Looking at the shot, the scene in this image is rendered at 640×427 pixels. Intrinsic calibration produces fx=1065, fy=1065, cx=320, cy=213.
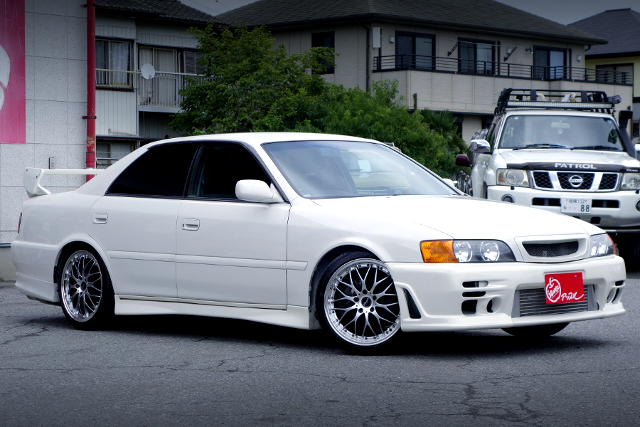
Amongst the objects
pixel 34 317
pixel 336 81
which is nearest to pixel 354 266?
pixel 34 317

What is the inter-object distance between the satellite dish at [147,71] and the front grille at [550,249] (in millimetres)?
29092

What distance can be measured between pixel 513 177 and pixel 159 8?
26.3m

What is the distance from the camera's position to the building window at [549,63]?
46531 mm

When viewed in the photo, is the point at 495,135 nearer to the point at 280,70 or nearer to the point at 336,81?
the point at 280,70

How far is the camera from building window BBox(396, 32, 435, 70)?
41.2m

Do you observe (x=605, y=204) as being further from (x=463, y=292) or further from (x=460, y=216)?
(x=463, y=292)

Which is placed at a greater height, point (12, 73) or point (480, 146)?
point (12, 73)

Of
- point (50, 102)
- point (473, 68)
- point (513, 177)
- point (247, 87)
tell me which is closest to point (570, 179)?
point (513, 177)

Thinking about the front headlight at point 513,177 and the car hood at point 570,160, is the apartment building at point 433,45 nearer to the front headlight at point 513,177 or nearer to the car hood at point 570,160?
the car hood at point 570,160

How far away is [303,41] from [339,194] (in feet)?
119

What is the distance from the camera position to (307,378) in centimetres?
606

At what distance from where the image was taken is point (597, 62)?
2408 inches

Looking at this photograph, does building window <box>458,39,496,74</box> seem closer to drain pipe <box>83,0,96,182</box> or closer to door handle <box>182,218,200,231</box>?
drain pipe <box>83,0,96,182</box>

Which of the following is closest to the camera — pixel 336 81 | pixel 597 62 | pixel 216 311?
pixel 216 311
